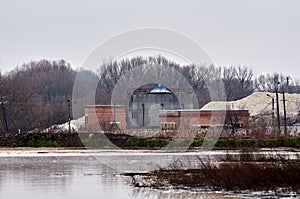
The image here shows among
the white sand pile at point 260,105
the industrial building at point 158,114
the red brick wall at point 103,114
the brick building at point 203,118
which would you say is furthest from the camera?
the white sand pile at point 260,105

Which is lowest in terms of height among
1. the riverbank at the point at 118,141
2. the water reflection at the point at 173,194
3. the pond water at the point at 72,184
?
the water reflection at the point at 173,194

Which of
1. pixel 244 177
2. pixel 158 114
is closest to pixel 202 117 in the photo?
pixel 158 114

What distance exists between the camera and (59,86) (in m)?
143

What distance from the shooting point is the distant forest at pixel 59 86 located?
96.1 metres

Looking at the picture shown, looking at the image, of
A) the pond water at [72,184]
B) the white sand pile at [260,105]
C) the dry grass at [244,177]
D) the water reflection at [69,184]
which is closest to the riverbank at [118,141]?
the pond water at [72,184]

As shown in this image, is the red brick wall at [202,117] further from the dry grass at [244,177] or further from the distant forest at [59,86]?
the dry grass at [244,177]

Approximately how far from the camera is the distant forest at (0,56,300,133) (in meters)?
96.1

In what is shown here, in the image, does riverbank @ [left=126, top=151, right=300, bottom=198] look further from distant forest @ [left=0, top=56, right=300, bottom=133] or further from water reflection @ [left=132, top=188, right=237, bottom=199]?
distant forest @ [left=0, top=56, right=300, bottom=133]

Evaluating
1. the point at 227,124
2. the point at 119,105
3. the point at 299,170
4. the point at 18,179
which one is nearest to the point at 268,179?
the point at 299,170

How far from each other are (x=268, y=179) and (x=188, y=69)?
102192 millimetres

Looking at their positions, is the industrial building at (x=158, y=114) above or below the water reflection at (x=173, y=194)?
above

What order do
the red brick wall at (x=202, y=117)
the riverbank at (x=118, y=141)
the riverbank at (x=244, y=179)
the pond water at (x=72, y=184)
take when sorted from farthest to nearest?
the red brick wall at (x=202, y=117) < the riverbank at (x=118, y=141) < the pond water at (x=72, y=184) < the riverbank at (x=244, y=179)

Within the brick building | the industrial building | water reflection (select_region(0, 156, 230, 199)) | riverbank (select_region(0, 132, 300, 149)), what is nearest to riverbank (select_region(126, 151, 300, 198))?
water reflection (select_region(0, 156, 230, 199))

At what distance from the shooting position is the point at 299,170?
22.0 metres
